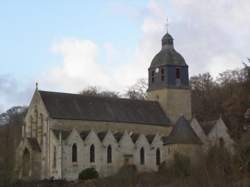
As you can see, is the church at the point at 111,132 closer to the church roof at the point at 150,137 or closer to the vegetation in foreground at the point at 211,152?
the church roof at the point at 150,137

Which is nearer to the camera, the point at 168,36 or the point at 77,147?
the point at 77,147

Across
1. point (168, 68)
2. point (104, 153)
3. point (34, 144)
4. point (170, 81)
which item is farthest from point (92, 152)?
point (168, 68)

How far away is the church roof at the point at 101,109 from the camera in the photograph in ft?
205

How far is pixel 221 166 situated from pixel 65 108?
3335cm

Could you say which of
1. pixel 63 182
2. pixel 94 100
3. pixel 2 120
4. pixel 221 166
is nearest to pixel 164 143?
pixel 94 100

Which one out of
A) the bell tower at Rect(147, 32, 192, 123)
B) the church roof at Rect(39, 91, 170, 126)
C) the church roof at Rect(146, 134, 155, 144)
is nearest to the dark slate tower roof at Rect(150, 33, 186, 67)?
the bell tower at Rect(147, 32, 192, 123)

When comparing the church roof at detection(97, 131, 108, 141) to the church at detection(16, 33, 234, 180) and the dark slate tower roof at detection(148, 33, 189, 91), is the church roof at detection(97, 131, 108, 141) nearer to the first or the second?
the church at detection(16, 33, 234, 180)

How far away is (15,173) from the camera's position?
145 ft

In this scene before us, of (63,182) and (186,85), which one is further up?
(186,85)

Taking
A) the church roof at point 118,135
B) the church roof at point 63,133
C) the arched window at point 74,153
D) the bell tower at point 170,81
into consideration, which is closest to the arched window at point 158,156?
the church roof at point 118,135

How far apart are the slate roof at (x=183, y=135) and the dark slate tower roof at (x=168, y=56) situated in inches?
334

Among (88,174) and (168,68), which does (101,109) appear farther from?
(88,174)

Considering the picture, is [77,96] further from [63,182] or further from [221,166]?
[221,166]

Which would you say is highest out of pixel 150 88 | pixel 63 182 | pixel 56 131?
pixel 150 88
